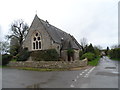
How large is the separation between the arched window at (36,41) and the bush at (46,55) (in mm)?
2131

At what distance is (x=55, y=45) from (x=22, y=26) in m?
23.8

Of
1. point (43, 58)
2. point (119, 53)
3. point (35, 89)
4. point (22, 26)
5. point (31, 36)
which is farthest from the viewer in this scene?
point (22, 26)

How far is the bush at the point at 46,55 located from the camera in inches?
917

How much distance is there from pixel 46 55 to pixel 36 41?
5.06m

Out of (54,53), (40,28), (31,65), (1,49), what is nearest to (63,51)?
(54,53)

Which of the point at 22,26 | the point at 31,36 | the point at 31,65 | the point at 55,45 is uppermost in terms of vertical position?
the point at 22,26

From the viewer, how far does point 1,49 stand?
128 feet

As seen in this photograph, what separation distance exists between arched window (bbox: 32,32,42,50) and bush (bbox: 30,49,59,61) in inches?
83.9

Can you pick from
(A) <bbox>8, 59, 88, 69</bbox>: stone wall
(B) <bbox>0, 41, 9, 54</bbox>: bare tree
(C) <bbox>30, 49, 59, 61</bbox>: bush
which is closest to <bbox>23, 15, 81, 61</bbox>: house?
(C) <bbox>30, 49, 59, 61</bbox>: bush

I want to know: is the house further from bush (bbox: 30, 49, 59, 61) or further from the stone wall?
the stone wall

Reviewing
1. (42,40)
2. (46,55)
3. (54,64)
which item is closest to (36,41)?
Result: (42,40)

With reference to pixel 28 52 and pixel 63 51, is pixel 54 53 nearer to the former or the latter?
pixel 63 51

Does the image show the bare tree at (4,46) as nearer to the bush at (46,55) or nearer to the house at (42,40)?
the house at (42,40)

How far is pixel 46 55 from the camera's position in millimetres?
23531
